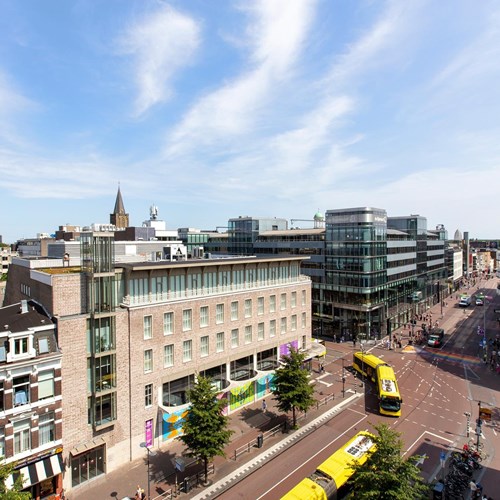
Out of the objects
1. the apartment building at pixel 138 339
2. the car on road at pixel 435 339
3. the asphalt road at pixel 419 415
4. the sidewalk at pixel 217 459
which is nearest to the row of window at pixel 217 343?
the apartment building at pixel 138 339

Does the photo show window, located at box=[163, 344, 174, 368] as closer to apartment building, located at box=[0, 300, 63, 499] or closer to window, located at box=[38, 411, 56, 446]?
apartment building, located at box=[0, 300, 63, 499]

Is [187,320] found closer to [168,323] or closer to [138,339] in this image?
[168,323]

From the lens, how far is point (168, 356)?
3534 centimetres

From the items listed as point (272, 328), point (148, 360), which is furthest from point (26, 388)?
point (272, 328)

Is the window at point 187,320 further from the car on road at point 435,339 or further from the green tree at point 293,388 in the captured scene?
the car on road at point 435,339

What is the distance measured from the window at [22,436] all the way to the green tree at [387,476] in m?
23.4

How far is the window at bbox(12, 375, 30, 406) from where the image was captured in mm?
25561

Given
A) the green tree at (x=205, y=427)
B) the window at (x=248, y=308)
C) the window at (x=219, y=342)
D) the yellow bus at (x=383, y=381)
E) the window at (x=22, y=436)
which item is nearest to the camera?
the window at (x=22, y=436)

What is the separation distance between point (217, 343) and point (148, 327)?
9344 mm

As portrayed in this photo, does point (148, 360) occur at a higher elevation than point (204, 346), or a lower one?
higher

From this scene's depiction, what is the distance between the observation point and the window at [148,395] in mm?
33344

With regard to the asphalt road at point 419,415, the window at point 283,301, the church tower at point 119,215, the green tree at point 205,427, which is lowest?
the asphalt road at point 419,415

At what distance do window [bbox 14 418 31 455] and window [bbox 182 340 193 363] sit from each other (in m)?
14.4

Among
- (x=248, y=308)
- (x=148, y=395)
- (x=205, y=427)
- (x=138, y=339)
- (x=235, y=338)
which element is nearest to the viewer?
(x=205, y=427)
